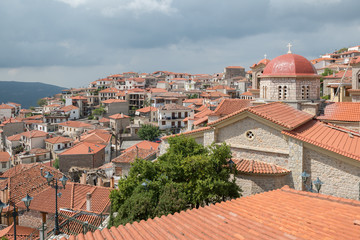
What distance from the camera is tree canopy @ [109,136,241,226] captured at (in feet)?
29.8

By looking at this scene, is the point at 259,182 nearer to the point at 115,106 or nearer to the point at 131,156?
the point at 131,156

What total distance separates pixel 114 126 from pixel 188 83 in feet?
136

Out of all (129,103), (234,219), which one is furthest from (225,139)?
(129,103)

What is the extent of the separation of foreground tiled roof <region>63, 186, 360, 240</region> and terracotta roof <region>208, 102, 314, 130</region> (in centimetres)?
537

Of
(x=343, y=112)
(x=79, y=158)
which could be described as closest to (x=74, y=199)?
(x=343, y=112)

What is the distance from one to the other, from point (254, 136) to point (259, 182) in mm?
2081

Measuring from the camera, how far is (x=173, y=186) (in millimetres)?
9438

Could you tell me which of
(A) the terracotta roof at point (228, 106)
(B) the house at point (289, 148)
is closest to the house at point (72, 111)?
(A) the terracotta roof at point (228, 106)

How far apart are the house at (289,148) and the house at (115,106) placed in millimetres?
52534

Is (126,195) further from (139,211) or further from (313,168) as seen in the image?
(313,168)

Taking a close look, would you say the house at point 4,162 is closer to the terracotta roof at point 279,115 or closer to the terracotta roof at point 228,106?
the terracotta roof at point 228,106

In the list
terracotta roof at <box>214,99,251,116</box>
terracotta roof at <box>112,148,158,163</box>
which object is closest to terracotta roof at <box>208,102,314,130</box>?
terracotta roof at <box>214,99,251,116</box>

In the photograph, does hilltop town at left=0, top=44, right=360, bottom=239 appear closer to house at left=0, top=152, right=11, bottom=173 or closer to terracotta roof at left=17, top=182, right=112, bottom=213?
terracotta roof at left=17, top=182, right=112, bottom=213

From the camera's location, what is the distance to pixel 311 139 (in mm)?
11148
